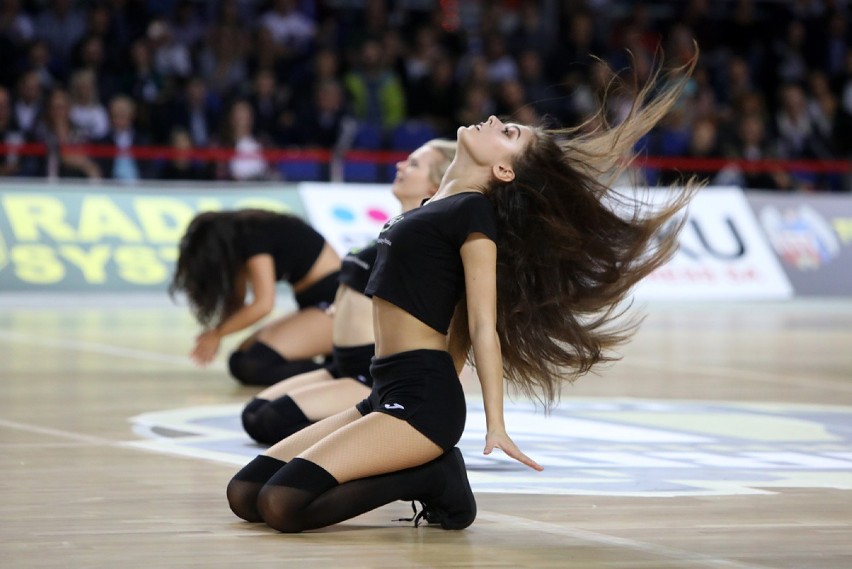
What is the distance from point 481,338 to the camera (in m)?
4.77

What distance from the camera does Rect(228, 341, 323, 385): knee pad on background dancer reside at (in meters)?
9.05

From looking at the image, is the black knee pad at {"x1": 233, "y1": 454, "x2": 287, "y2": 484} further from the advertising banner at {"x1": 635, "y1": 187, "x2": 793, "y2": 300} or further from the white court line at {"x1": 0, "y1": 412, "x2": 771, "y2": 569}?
the advertising banner at {"x1": 635, "y1": 187, "x2": 793, "y2": 300}

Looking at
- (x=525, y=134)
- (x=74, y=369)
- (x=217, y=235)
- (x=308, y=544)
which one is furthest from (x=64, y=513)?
(x=74, y=369)

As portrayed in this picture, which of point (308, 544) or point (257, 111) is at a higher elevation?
point (308, 544)

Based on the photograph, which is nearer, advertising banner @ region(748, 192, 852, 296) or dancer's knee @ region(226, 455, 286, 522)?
dancer's knee @ region(226, 455, 286, 522)

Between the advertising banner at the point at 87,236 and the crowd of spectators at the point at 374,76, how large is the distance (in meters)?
0.87

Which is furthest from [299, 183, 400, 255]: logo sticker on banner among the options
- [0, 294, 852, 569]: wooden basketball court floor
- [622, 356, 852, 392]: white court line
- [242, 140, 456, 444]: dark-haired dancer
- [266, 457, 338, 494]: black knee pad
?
[266, 457, 338, 494]: black knee pad

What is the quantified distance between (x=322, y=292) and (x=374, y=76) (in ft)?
31.8

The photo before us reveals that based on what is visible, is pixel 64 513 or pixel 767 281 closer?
pixel 64 513

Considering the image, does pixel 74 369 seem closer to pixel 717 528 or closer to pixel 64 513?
pixel 64 513

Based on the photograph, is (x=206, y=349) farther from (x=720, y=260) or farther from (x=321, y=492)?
(x=720, y=260)

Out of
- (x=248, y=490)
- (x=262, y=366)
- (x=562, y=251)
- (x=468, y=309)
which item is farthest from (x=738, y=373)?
(x=248, y=490)

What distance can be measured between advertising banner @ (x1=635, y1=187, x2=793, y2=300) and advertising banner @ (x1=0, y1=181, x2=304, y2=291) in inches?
212

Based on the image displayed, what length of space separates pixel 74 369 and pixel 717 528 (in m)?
5.85
